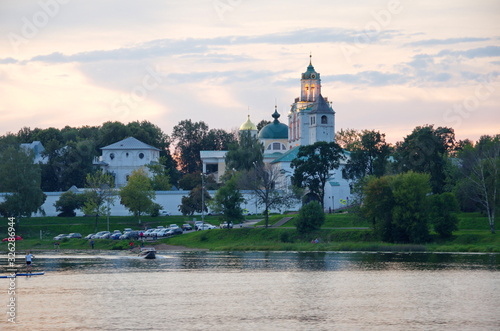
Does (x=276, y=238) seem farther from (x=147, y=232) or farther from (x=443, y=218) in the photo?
(x=443, y=218)

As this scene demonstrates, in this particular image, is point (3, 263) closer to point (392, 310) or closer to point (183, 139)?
point (392, 310)

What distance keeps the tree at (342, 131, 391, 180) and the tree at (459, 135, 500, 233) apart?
20.2 m

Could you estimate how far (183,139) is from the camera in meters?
182

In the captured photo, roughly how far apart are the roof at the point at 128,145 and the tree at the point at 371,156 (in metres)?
47.0

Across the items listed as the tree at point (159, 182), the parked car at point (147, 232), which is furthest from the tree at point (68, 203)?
the parked car at point (147, 232)

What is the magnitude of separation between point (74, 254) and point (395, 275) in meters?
34.9

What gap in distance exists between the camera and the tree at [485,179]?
7631cm

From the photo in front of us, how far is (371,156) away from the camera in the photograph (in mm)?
108438

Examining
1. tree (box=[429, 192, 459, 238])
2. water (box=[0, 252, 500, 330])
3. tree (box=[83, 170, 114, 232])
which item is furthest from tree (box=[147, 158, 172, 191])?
tree (box=[429, 192, 459, 238])

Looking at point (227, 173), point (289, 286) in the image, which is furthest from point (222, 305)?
point (227, 173)

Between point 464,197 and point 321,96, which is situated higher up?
point 321,96

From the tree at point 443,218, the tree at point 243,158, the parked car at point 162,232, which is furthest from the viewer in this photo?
the tree at point 243,158

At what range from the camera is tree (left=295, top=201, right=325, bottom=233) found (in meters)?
84.5

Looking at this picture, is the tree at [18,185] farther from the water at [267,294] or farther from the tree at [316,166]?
the tree at [316,166]
